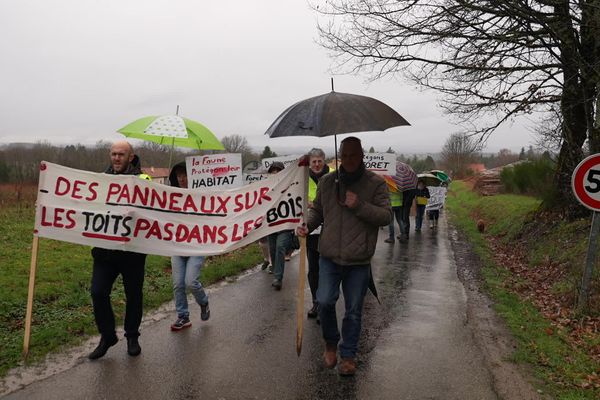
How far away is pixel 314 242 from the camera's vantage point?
555 cm

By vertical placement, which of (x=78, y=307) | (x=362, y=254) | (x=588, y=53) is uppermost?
(x=588, y=53)

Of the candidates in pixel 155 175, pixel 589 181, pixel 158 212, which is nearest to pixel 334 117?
pixel 158 212

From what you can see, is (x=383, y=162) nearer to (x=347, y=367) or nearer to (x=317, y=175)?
(x=317, y=175)

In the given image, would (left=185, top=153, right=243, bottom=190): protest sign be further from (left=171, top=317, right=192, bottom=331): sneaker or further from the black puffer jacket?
the black puffer jacket

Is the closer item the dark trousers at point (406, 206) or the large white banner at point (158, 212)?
the large white banner at point (158, 212)

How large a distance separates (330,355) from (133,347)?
6.25 feet

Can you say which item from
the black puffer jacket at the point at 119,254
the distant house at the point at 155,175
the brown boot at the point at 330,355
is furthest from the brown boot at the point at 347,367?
the distant house at the point at 155,175

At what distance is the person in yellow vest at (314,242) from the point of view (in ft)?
18.2

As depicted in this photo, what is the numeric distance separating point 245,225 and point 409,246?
26.2ft

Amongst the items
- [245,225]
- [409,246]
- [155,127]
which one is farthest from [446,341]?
[409,246]

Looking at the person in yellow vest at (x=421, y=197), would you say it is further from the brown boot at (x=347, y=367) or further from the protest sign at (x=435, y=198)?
the brown boot at (x=347, y=367)

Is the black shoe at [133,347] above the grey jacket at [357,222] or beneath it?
beneath

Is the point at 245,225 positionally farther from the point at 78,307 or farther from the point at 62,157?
the point at 62,157

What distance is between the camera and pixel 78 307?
20.1 ft
